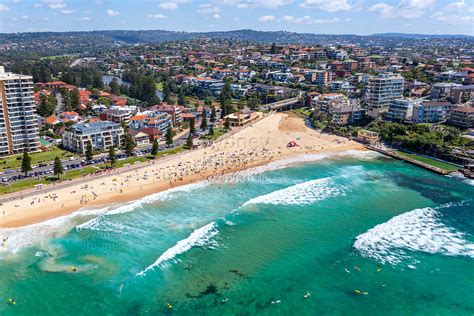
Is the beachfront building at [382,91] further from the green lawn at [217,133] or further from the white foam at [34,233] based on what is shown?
the white foam at [34,233]

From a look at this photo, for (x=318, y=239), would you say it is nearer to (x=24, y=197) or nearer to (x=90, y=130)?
(x=24, y=197)

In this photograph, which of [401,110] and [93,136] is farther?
[401,110]

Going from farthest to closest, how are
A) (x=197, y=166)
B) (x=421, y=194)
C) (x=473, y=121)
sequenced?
(x=473, y=121), (x=197, y=166), (x=421, y=194)

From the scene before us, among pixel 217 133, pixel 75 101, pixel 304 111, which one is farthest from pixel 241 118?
pixel 75 101

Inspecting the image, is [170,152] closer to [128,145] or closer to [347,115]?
[128,145]

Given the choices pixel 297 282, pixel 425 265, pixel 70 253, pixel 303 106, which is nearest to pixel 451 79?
pixel 303 106

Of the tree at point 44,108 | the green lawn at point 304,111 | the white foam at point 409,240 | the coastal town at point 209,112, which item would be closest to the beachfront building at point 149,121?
the coastal town at point 209,112

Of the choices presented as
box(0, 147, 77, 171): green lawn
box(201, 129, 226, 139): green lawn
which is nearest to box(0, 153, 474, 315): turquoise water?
box(0, 147, 77, 171): green lawn

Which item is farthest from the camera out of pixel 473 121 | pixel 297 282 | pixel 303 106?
pixel 303 106
